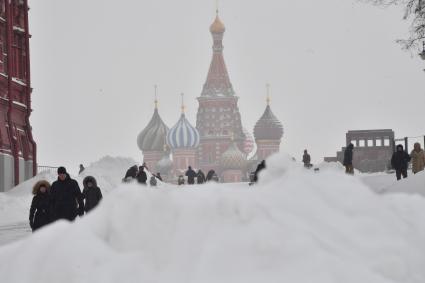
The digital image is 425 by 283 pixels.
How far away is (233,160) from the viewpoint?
632ft

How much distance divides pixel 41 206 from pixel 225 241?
629cm

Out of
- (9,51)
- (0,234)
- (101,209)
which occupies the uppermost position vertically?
(9,51)

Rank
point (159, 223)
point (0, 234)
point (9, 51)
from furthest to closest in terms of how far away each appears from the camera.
Result: point (9, 51), point (0, 234), point (159, 223)

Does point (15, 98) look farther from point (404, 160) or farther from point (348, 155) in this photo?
point (404, 160)

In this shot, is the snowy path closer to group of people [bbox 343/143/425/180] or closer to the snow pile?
group of people [bbox 343/143/425/180]

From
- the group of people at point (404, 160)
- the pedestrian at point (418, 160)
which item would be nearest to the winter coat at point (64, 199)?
the group of people at point (404, 160)

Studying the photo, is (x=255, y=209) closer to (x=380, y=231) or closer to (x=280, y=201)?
(x=280, y=201)

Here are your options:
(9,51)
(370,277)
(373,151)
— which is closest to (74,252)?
(370,277)

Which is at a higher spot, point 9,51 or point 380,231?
point 9,51

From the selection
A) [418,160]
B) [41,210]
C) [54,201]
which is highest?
[418,160]

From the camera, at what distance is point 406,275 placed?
884 centimetres

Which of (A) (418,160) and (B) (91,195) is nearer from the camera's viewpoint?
(B) (91,195)

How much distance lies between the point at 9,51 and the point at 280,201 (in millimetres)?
35941

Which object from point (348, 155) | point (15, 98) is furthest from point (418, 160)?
point (15, 98)
